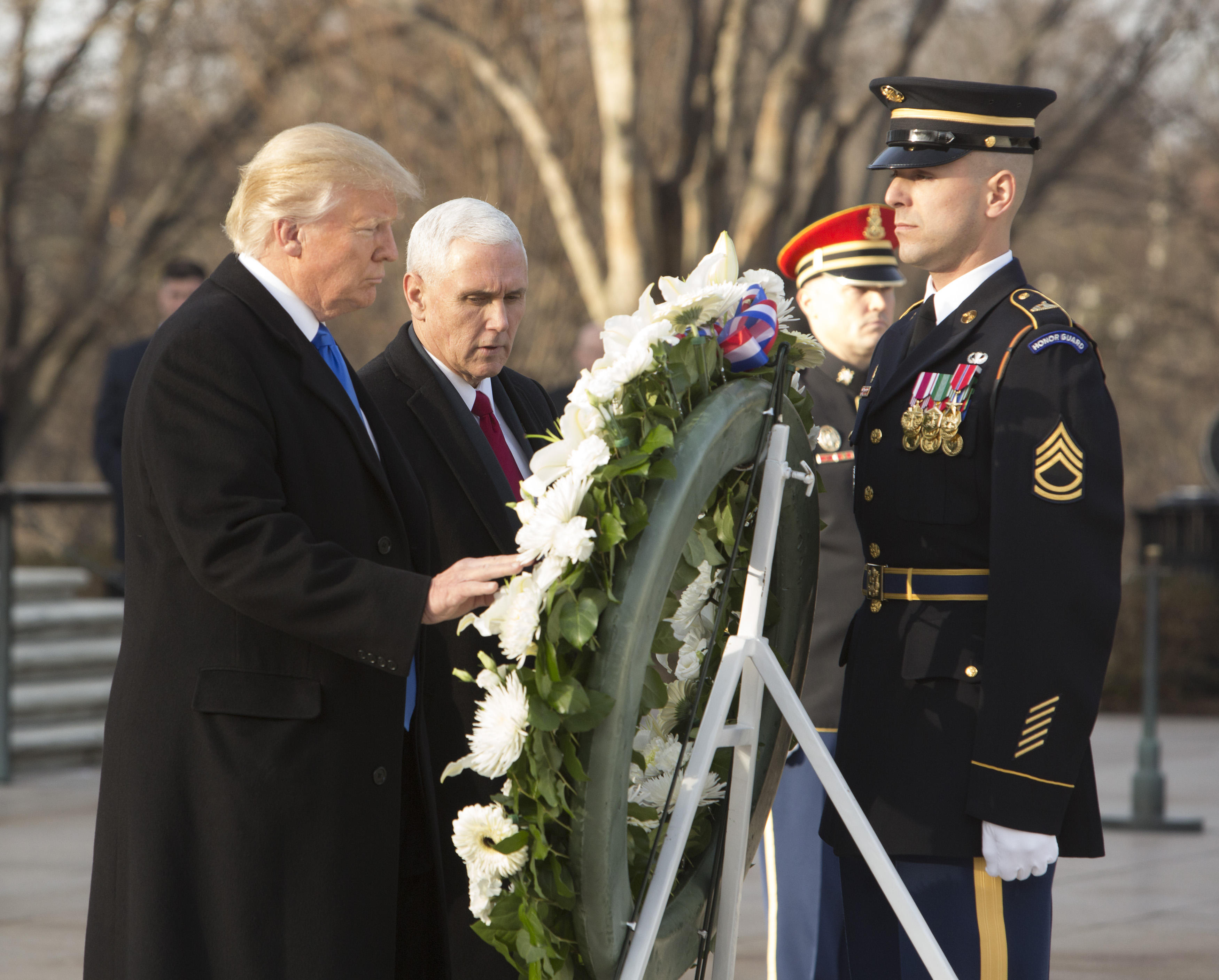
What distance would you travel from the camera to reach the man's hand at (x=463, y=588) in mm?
2547

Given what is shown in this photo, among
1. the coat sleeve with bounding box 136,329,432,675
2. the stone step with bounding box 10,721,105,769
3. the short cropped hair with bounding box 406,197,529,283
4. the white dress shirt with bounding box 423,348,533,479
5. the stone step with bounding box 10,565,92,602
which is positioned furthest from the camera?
the stone step with bounding box 10,565,92,602

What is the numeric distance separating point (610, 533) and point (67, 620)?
7.16 m

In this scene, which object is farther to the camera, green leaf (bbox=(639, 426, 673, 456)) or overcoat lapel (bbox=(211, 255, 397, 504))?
overcoat lapel (bbox=(211, 255, 397, 504))

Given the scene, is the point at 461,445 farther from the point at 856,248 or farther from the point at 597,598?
the point at 856,248

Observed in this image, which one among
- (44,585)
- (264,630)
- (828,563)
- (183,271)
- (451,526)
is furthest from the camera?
(44,585)

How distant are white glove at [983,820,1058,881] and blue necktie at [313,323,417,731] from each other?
1026 millimetres

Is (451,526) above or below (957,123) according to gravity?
below

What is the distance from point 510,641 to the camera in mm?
2377

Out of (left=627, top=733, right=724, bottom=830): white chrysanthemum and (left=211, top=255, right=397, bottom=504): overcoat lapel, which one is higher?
(left=211, top=255, right=397, bottom=504): overcoat lapel

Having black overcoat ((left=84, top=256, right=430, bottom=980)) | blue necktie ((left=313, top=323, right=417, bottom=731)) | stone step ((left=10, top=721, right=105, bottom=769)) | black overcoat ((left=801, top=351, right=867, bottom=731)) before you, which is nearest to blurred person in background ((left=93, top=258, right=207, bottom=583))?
stone step ((left=10, top=721, right=105, bottom=769))

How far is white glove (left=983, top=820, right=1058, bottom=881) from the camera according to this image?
8.90 ft

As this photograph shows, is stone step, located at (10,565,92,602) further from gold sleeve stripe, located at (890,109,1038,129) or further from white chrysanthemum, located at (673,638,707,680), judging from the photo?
gold sleeve stripe, located at (890,109,1038,129)

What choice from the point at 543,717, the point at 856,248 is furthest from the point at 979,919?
the point at 856,248

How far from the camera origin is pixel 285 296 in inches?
114
